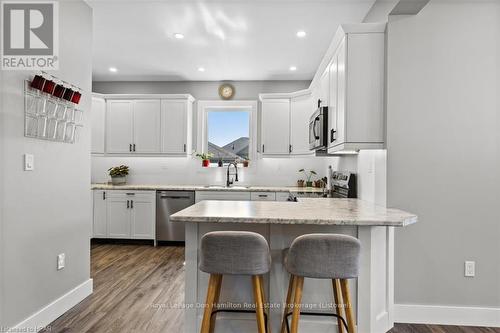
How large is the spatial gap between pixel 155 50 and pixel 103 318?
3.19 m

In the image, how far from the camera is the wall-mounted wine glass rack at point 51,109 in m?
2.21

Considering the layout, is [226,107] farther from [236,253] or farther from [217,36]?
[236,253]

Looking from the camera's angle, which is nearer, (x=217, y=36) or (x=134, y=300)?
(x=134, y=300)

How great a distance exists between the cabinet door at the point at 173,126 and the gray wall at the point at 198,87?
43cm

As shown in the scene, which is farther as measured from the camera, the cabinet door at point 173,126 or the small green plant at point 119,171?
the small green plant at point 119,171

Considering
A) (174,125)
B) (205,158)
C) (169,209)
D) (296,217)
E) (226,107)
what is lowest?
(169,209)

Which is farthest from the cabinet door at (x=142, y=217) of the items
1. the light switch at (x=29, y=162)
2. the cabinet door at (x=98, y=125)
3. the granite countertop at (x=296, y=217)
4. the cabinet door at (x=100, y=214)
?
the granite countertop at (x=296, y=217)

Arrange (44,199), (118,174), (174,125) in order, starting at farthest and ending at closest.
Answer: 1. (118,174)
2. (174,125)
3. (44,199)

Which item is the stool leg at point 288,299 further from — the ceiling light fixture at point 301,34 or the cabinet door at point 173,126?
the cabinet door at point 173,126

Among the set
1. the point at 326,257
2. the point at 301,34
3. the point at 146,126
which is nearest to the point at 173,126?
the point at 146,126

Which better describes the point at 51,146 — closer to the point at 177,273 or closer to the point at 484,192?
the point at 177,273

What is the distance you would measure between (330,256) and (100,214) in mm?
4225

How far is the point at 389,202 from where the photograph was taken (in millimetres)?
2525

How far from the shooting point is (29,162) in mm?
2197
